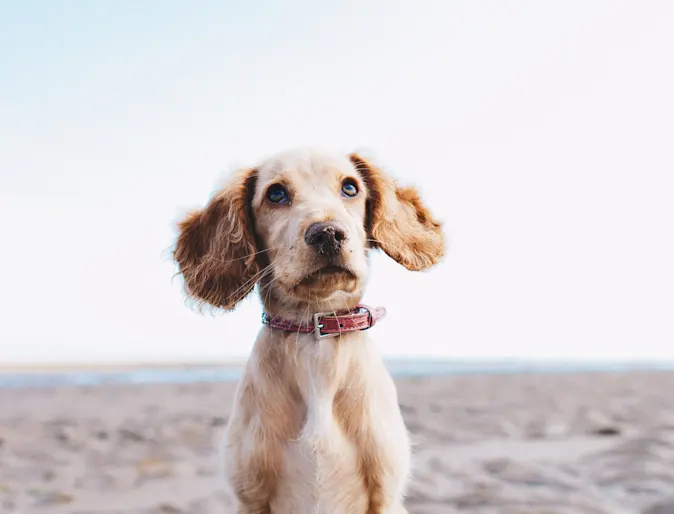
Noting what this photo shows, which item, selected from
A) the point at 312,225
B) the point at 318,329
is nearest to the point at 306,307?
the point at 318,329

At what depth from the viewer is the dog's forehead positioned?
283 cm

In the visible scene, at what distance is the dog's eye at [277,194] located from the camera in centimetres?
281

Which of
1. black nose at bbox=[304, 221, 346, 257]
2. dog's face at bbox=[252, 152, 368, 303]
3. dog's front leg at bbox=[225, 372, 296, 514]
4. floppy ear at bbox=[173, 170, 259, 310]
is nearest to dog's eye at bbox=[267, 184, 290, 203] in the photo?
dog's face at bbox=[252, 152, 368, 303]

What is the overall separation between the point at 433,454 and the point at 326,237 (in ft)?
17.7

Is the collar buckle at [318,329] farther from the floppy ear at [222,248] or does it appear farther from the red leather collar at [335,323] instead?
the floppy ear at [222,248]

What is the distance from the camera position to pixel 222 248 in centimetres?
294

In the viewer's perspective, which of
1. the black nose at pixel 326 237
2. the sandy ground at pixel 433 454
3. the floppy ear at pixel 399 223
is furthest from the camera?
the sandy ground at pixel 433 454

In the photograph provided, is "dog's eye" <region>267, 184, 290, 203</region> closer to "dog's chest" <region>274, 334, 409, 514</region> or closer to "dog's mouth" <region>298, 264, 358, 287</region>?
"dog's mouth" <region>298, 264, 358, 287</region>

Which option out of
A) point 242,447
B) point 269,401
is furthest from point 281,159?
point 242,447

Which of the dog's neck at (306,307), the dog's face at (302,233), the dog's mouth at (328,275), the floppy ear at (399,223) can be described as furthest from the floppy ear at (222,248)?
the floppy ear at (399,223)

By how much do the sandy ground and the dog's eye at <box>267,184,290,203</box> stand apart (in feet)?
10.3

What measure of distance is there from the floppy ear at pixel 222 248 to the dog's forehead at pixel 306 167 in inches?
6.8

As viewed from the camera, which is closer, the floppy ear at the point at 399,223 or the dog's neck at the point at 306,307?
the dog's neck at the point at 306,307

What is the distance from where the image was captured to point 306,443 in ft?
8.61
